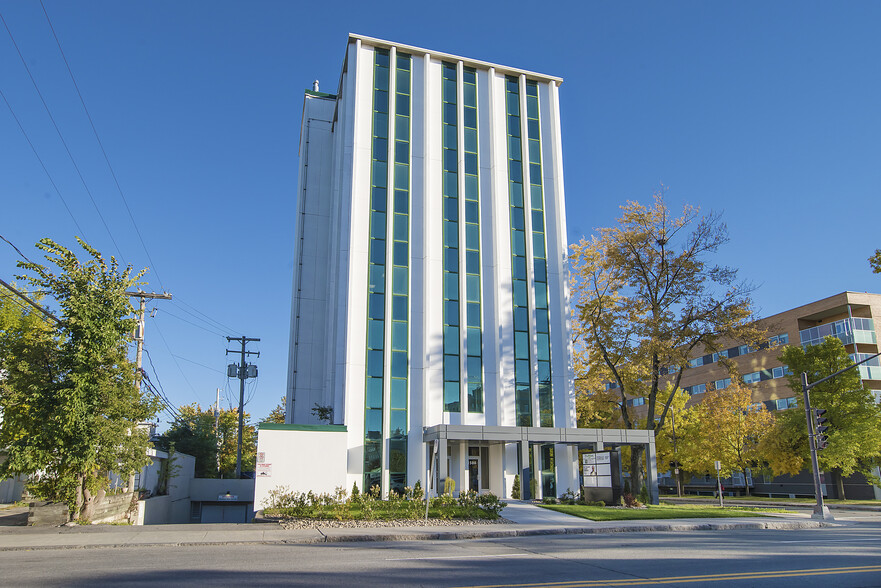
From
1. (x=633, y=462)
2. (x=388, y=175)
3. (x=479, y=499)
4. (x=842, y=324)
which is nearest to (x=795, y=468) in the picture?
(x=842, y=324)

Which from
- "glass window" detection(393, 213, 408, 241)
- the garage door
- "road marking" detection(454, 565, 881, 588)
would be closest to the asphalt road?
"road marking" detection(454, 565, 881, 588)

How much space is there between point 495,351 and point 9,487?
27.0 metres

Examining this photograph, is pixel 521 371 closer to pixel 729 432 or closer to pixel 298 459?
pixel 298 459

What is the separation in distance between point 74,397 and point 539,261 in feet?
84.8

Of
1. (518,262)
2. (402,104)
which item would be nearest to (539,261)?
A: (518,262)

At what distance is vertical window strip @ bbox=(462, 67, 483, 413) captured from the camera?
3458 centimetres

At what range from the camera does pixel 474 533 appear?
17672 millimetres

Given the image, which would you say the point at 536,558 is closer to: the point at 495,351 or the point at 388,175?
the point at 495,351

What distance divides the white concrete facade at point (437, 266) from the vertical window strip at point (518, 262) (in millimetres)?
248

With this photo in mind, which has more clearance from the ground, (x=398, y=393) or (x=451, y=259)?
(x=451, y=259)

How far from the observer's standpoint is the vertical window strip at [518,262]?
35000 millimetres

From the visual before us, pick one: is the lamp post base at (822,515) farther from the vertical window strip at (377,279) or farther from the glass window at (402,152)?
the glass window at (402,152)

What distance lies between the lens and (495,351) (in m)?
35.1

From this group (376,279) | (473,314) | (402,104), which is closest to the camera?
(376,279)
